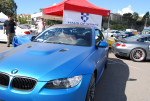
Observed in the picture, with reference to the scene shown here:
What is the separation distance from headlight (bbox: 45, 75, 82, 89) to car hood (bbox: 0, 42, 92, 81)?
0.05 m

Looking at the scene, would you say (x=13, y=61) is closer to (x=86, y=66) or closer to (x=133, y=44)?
(x=86, y=66)

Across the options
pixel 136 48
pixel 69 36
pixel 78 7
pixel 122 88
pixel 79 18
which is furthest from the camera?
pixel 79 18

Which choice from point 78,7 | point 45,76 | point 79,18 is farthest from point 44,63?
point 79,18

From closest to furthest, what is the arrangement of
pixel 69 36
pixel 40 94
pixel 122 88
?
pixel 40 94 → pixel 69 36 → pixel 122 88

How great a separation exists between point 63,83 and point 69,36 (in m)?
1.54

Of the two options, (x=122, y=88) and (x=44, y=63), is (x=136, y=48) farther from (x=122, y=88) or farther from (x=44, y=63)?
(x=44, y=63)

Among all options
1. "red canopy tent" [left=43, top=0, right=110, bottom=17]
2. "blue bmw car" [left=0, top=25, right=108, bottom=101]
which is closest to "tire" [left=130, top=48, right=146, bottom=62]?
"red canopy tent" [left=43, top=0, right=110, bottom=17]

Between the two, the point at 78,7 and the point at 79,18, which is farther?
the point at 79,18

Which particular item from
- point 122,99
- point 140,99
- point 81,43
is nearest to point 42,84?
point 81,43

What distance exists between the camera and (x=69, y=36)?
309 centimetres

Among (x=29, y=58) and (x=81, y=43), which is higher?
(x=81, y=43)

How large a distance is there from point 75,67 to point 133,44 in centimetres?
516

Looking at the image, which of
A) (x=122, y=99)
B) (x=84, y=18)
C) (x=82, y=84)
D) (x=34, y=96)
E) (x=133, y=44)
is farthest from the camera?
(x=84, y=18)

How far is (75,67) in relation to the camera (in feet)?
6.24
